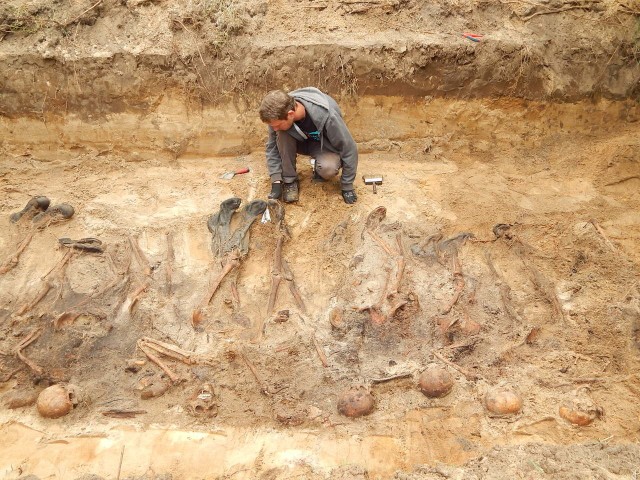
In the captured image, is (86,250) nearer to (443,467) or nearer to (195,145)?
(195,145)

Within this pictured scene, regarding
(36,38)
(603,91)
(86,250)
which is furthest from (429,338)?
(36,38)

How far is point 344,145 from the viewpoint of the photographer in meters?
4.95

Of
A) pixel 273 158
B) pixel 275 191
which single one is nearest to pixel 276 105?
pixel 273 158

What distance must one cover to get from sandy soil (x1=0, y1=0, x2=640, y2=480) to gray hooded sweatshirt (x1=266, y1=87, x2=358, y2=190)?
42cm

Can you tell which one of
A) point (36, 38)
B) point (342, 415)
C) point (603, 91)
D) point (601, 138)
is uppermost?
point (36, 38)

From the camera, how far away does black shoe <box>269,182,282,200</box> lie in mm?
5336

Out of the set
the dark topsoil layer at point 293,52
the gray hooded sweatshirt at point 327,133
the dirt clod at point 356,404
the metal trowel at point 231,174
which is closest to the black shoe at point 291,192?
the gray hooded sweatshirt at point 327,133

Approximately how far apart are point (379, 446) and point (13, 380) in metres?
2.57

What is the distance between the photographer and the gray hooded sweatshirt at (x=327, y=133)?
4719 millimetres

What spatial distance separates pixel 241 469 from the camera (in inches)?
119

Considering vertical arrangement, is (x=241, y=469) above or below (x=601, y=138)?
below

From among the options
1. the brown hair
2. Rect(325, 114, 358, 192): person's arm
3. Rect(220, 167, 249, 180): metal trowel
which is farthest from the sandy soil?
the brown hair

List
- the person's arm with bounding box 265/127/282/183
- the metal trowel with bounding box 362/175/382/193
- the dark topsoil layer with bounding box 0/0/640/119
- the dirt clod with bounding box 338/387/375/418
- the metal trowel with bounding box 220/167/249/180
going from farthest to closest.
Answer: the metal trowel with bounding box 220/167/249/180
the dark topsoil layer with bounding box 0/0/640/119
the metal trowel with bounding box 362/175/382/193
the person's arm with bounding box 265/127/282/183
the dirt clod with bounding box 338/387/375/418

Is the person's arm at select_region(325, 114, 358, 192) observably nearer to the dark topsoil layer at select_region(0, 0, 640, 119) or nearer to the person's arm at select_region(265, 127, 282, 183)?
the person's arm at select_region(265, 127, 282, 183)
